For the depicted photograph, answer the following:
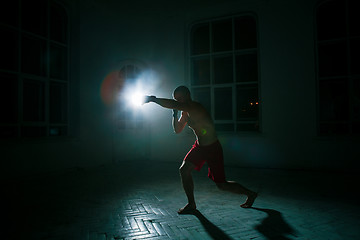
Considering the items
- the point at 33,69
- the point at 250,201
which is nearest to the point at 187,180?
the point at 250,201

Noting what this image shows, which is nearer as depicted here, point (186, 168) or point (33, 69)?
point (186, 168)

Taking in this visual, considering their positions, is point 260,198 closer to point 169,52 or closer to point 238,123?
point 238,123

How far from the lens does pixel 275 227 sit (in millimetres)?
2965

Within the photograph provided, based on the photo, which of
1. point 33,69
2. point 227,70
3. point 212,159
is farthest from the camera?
point 227,70

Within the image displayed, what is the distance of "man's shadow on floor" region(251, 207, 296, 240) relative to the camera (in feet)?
8.95

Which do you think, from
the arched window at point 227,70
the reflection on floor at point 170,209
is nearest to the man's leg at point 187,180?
the reflection on floor at point 170,209

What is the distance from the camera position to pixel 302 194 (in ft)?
15.0

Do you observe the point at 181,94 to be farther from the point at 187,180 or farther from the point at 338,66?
the point at 338,66

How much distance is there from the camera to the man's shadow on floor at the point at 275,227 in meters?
2.73

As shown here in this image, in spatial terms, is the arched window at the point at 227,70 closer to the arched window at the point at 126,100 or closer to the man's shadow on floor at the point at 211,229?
the arched window at the point at 126,100

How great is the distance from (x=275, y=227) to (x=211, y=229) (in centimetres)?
77

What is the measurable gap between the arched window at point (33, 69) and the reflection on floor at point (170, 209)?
146cm

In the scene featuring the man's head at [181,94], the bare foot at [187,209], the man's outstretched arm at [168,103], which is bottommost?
the bare foot at [187,209]

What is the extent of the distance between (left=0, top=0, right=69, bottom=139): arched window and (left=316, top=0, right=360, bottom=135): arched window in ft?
24.1
